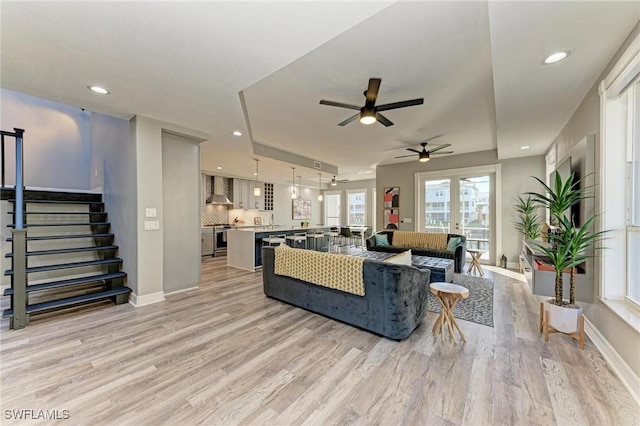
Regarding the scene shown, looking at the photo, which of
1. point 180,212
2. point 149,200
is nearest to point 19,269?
point 149,200

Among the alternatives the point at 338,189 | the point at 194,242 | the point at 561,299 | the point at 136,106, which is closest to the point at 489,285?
the point at 561,299

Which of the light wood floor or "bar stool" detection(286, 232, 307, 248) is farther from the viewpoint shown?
"bar stool" detection(286, 232, 307, 248)

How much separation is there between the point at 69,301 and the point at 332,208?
10.1 meters

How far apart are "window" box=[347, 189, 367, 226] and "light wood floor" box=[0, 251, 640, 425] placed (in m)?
8.35

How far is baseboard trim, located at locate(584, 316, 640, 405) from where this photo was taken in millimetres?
1787

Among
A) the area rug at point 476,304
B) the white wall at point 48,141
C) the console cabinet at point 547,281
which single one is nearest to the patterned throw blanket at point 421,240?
the area rug at point 476,304

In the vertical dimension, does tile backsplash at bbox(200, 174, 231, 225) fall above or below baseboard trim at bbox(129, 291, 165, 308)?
above

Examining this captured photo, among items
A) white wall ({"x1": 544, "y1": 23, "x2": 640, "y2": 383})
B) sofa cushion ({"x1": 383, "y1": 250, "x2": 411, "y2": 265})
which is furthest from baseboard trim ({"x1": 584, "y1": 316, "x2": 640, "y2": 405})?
sofa cushion ({"x1": 383, "y1": 250, "x2": 411, "y2": 265})

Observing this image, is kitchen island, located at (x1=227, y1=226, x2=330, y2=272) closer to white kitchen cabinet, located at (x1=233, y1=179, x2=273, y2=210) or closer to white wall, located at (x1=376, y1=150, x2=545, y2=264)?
white kitchen cabinet, located at (x1=233, y1=179, x2=273, y2=210)

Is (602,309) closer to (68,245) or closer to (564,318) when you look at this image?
(564,318)

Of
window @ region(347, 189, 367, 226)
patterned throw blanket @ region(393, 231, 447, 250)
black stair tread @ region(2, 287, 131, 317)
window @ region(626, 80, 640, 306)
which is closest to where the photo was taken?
window @ region(626, 80, 640, 306)

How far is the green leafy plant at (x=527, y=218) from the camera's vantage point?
5.34m

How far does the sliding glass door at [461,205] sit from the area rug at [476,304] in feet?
6.33

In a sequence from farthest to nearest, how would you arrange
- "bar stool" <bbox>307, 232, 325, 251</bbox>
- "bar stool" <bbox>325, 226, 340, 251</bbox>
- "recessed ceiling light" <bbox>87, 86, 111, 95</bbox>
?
"bar stool" <bbox>325, 226, 340, 251</bbox> < "bar stool" <bbox>307, 232, 325, 251</bbox> < "recessed ceiling light" <bbox>87, 86, 111, 95</bbox>
